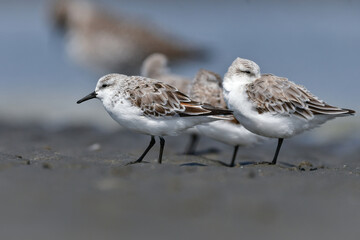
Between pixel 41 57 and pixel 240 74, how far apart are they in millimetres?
14207

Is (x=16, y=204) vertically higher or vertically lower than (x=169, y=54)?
higher

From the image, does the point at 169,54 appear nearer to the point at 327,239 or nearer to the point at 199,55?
the point at 199,55

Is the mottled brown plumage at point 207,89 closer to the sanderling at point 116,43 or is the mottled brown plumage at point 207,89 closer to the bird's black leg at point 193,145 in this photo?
the bird's black leg at point 193,145

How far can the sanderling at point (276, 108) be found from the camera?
21.5 ft

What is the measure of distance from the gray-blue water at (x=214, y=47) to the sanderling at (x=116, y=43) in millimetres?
675

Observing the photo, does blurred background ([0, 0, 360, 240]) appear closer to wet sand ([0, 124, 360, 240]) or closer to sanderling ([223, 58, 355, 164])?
wet sand ([0, 124, 360, 240])

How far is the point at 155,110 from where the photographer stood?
650 centimetres

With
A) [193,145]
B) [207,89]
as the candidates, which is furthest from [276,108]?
[193,145]

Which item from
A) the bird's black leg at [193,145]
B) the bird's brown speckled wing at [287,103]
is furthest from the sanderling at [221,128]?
the bird's black leg at [193,145]

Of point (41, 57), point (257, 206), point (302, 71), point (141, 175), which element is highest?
point (257, 206)

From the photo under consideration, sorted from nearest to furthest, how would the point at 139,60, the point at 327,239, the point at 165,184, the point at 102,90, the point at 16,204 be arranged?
the point at 327,239
the point at 16,204
the point at 165,184
the point at 102,90
the point at 139,60

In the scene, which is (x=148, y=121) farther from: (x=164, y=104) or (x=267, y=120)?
(x=267, y=120)

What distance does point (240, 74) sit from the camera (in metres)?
6.91

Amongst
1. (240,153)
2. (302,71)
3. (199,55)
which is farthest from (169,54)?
(240,153)
